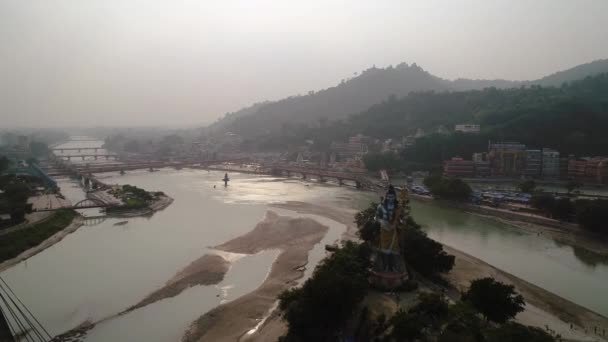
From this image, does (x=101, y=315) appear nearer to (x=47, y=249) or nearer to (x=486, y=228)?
(x=47, y=249)

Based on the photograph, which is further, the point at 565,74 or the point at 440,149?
the point at 565,74

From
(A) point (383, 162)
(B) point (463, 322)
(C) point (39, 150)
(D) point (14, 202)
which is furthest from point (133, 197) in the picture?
(C) point (39, 150)

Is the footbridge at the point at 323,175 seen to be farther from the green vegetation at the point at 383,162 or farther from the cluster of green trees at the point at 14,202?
the cluster of green trees at the point at 14,202

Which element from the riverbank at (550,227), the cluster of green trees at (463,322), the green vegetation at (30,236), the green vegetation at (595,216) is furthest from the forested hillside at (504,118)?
the cluster of green trees at (463,322)

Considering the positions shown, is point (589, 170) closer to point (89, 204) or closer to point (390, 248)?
point (390, 248)

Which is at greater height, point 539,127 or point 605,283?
point 539,127

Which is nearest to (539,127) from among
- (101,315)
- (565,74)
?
(101,315)

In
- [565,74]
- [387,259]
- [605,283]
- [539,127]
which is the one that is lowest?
[605,283]

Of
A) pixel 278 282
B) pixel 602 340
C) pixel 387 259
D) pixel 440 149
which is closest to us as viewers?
pixel 602 340
